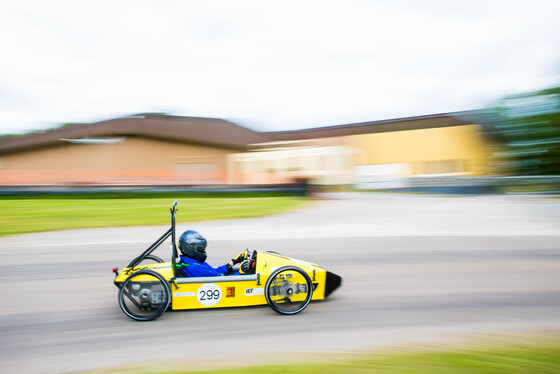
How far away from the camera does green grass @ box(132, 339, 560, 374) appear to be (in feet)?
11.4

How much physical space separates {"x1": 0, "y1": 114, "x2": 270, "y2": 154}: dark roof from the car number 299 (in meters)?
20.5

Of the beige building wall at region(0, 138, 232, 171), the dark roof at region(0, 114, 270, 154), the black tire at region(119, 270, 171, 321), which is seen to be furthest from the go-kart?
the dark roof at region(0, 114, 270, 154)

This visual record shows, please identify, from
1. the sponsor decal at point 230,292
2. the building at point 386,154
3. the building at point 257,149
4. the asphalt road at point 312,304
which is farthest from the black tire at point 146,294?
the building at point 386,154

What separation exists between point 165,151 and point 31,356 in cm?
2138

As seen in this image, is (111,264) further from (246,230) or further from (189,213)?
(189,213)

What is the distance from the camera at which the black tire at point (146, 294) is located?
464 centimetres

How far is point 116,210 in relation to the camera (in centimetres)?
1333

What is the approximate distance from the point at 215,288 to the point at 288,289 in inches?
30.5

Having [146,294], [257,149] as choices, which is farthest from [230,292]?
[257,149]

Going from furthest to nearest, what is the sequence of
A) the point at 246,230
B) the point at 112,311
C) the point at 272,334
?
the point at 246,230 → the point at 112,311 → the point at 272,334

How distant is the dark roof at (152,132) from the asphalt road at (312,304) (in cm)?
1455

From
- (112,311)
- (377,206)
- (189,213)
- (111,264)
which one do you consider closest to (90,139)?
(189,213)

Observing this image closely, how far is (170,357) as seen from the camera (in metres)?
3.93

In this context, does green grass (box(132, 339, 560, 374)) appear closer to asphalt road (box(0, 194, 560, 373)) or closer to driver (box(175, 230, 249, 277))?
asphalt road (box(0, 194, 560, 373))
